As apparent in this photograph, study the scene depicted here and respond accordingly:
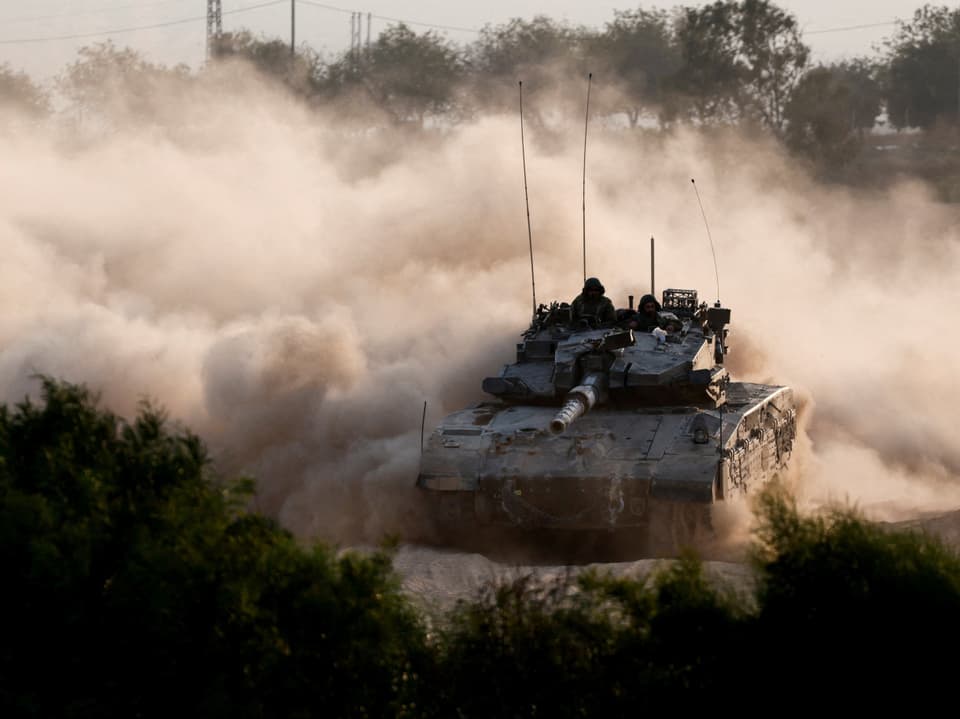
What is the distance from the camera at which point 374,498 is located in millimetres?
16859

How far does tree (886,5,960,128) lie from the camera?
222 feet

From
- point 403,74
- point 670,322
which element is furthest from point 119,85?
point 670,322

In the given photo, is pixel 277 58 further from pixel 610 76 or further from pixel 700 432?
pixel 700 432

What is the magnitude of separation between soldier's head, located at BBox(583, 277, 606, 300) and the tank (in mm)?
473

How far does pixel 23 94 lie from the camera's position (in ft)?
167

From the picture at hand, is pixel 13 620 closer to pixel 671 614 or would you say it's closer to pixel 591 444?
pixel 671 614

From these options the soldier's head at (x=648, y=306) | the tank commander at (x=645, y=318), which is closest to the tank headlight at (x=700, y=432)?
the tank commander at (x=645, y=318)

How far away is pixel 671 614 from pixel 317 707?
1.91 metres

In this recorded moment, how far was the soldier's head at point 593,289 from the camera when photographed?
60.9ft

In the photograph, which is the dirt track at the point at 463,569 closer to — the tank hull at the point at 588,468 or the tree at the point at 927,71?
the tank hull at the point at 588,468

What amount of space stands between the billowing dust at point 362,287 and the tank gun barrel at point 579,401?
194 centimetres

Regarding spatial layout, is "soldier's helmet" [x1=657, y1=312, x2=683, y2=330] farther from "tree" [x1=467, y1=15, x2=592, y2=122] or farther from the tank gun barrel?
"tree" [x1=467, y1=15, x2=592, y2=122]

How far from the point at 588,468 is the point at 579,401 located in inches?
38.7

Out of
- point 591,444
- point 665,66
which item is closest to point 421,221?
point 591,444
